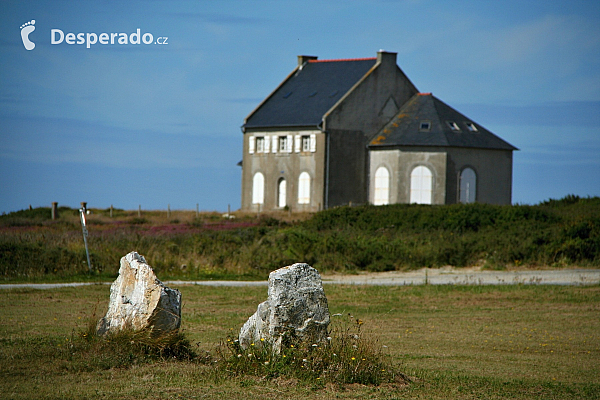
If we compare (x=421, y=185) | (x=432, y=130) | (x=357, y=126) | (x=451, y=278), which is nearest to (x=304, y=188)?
(x=357, y=126)

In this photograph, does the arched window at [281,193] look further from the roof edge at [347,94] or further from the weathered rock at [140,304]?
the weathered rock at [140,304]

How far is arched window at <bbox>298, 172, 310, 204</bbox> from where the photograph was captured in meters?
54.0

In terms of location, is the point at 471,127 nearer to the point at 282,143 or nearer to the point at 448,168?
the point at 448,168

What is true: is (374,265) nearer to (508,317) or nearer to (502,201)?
(508,317)

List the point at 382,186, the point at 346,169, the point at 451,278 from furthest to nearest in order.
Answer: the point at 346,169, the point at 382,186, the point at 451,278

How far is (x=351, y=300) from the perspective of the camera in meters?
19.3

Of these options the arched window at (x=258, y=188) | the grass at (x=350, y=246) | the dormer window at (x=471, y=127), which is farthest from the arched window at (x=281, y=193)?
the grass at (x=350, y=246)

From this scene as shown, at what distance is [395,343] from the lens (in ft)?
43.5

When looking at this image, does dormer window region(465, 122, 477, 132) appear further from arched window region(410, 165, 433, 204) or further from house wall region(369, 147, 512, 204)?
arched window region(410, 165, 433, 204)

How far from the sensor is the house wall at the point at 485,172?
50562mm

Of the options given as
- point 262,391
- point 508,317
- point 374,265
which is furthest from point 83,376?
point 374,265

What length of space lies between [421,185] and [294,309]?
139ft

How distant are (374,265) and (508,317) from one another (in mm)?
11571

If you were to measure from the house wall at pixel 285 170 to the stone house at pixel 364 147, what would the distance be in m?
0.07
